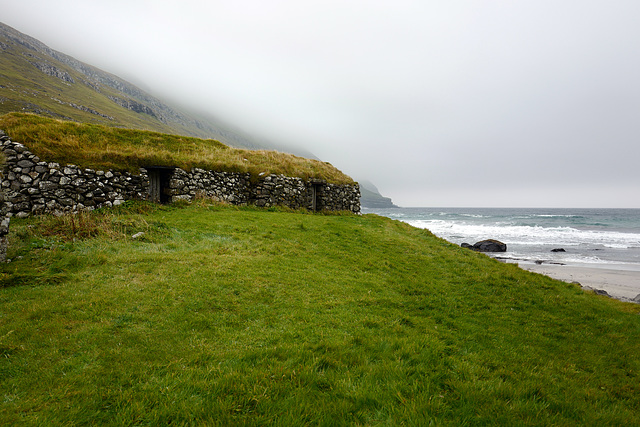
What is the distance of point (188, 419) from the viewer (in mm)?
3412

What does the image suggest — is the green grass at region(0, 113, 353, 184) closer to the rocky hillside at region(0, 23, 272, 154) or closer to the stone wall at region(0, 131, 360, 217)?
the stone wall at region(0, 131, 360, 217)

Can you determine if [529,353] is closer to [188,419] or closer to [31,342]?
[188,419]

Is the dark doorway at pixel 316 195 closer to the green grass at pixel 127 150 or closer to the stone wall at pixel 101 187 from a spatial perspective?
the green grass at pixel 127 150

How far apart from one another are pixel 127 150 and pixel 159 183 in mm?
2816

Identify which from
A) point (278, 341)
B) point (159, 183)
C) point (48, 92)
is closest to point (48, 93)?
point (48, 92)

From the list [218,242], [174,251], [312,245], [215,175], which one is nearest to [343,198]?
[215,175]

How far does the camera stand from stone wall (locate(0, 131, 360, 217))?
44.8ft

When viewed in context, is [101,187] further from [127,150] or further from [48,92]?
[48,92]

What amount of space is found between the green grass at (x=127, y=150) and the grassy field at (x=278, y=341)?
546 cm

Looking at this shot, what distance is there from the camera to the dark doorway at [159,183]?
18.5 meters

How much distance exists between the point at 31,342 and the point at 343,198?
83.5ft

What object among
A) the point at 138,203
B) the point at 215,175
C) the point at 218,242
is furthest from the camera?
the point at 215,175

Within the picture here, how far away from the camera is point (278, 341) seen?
5531mm

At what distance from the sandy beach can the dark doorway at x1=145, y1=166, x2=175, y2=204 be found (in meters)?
27.6
